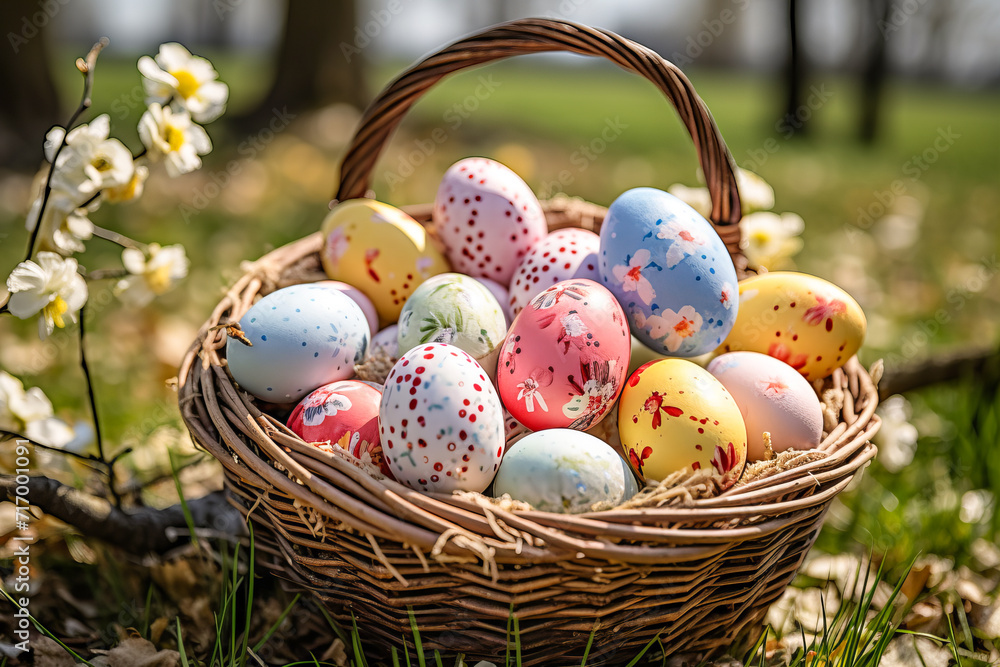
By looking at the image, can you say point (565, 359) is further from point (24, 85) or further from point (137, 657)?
point (24, 85)

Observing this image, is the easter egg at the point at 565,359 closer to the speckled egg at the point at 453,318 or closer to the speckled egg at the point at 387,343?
the speckled egg at the point at 453,318

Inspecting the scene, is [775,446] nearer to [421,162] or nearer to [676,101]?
[676,101]

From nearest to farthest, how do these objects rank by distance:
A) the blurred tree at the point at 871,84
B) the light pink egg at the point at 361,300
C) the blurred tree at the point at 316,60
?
1. the light pink egg at the point at 361,300
2. the blurred tree at the point at 316,60
3. the blurred tree at the point at 871,84

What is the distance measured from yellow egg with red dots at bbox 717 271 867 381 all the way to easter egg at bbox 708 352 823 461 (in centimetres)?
12

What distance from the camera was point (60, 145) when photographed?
1.33 meters

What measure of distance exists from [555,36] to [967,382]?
1827 mm

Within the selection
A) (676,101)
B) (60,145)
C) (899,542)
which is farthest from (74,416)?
(899,542)

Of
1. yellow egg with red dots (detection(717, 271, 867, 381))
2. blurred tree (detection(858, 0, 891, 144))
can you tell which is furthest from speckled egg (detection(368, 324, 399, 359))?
blurred tree (detection(858, 0, 891, 144))

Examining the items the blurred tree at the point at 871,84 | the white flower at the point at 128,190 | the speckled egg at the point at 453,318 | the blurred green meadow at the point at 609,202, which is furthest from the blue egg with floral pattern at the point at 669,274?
the blurred tree at the point at 871,84

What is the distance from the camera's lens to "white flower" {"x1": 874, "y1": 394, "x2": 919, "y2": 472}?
1.95 metres

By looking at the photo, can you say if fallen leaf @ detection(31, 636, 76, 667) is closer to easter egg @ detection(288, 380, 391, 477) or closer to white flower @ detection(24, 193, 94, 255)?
easter egg @ detection(288, 380, 391, 477)

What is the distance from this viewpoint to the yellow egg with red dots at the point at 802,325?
1.58 m

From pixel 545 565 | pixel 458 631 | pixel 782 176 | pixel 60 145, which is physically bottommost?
pixel 782 176

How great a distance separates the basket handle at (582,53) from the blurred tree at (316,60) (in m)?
4.04
